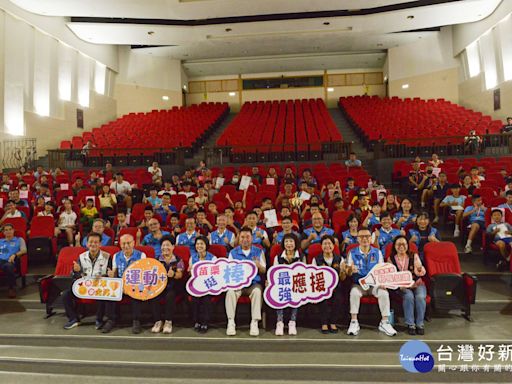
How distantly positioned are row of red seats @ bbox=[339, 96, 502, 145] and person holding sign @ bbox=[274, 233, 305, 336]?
24.3ft

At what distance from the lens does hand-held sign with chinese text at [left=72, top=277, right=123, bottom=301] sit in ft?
13.3

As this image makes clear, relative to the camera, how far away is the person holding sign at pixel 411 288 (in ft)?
12.3

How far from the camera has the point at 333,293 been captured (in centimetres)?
394

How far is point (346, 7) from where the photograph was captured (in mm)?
12445

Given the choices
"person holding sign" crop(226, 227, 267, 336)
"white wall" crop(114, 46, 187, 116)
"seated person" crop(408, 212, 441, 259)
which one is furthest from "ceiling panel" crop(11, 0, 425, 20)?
"person holding sign" crop(226, 227, 267, 336)

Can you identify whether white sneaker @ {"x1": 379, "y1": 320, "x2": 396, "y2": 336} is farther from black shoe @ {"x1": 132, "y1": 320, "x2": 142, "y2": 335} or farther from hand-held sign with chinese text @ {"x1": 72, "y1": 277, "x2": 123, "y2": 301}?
hand-held sign with chinese text @ {"x1": 72, "y1": 277, "x2": 123, "y2": 301}

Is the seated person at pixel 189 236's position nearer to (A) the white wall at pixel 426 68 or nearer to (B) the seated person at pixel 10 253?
(B) the seated person at pixel 10 253

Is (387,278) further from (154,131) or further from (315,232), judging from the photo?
(154,131)

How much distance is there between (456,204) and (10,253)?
21.6 ft

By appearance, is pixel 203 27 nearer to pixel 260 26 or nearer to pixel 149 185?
pixel 260 26

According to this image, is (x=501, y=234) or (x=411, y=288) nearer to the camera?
(x=411, y=288)

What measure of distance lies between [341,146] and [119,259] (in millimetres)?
7875

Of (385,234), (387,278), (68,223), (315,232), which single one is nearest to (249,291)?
(315,232)

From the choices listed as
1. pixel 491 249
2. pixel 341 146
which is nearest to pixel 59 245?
pixel 491 249
